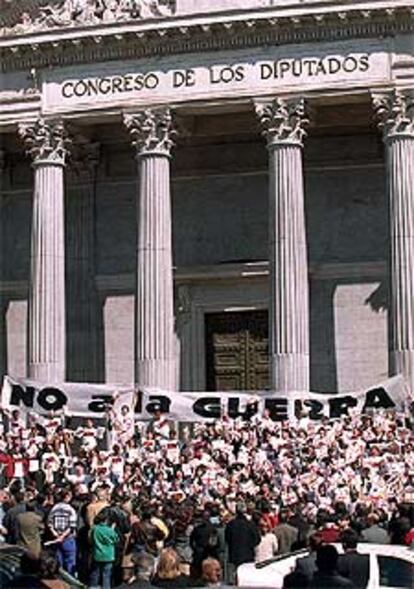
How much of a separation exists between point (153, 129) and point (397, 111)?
6542mm

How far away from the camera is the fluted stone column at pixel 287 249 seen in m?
33.8

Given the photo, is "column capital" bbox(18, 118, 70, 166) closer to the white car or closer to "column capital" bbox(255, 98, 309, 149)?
"column capital" bbox(255, 98, 309, 149)

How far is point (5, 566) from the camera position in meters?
12.7

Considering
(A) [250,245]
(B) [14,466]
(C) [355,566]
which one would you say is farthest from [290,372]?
(C) [355,566]

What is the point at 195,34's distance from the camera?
35.4 meters

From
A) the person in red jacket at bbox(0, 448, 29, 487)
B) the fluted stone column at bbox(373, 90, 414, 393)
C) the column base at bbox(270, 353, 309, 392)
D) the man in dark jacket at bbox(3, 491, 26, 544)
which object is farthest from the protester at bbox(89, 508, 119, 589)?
the fluted stone column at bbox(373, 90, 414, 393)

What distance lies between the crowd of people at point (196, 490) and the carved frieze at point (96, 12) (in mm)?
11143

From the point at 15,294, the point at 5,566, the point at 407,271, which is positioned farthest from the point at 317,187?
the point at 5,566

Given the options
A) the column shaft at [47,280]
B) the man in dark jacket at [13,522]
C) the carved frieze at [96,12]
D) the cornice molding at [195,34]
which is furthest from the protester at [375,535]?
the carved frieze at [96,12]

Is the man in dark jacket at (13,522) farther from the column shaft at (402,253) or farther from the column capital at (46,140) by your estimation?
the column capital at (46,140)

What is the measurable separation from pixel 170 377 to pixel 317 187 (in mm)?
8118

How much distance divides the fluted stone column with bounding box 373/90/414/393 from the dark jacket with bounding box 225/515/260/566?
14.0 metres

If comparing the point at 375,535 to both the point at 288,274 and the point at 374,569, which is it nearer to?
the point at 374,569

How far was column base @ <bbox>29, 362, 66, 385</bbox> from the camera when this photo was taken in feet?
116
